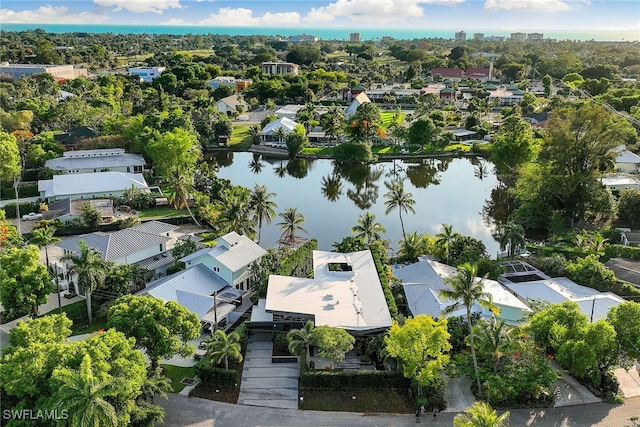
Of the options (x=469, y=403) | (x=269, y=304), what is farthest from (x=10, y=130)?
(x=469, y=403)

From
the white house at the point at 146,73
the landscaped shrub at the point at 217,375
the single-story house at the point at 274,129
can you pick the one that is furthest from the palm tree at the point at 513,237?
the white house at the point at 146,73

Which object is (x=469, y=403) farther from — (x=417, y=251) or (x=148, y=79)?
(x=148, y=79)

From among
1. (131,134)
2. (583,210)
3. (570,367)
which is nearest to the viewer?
(570,367)

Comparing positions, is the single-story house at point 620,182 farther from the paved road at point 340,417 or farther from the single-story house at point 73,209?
the single-story house at point 73,209

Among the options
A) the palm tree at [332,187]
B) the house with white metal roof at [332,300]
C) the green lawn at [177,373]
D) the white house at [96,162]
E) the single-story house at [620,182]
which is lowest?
the palm tree at [332,187]

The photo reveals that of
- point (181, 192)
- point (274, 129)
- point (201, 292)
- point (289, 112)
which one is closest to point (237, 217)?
point (181, 192)

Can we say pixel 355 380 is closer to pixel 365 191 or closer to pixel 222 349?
pixel 222 349
